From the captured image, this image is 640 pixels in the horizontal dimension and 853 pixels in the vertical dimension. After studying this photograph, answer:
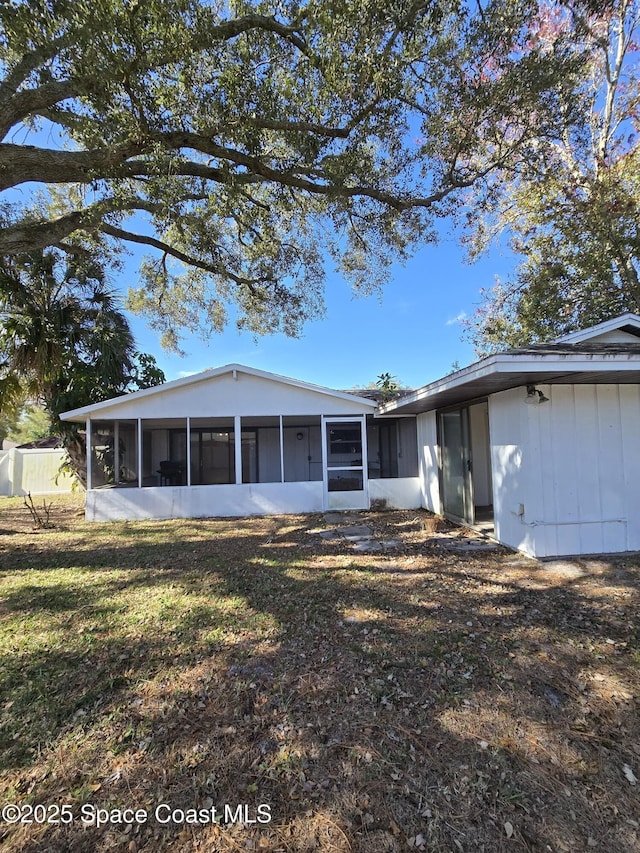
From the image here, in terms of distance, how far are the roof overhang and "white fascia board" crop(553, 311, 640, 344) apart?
73 cm

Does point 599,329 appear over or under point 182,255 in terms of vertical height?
under

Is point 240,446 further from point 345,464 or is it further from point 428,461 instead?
point 428,461

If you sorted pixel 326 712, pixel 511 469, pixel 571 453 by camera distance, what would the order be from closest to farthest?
1. pixel 326 712
2. pixel 571 453
3. pixel 511 469

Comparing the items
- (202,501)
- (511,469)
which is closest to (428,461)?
(511,469)

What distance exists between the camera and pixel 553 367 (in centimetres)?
502

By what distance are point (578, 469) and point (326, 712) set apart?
4.99m

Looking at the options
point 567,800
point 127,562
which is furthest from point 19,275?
point 567,800

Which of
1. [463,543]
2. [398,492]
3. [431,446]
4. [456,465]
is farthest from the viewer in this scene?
[398,492]

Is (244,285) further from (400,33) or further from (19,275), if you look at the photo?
(400,33)

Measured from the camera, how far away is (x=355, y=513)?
34.0ft

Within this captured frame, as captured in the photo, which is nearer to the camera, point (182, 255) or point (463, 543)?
point (463, 543)

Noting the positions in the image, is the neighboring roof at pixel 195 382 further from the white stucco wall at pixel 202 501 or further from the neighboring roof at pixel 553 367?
the neighboring roof at pixel 553 367

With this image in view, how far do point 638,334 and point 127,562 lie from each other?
882 cm

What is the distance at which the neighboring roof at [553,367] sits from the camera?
4996 mm
